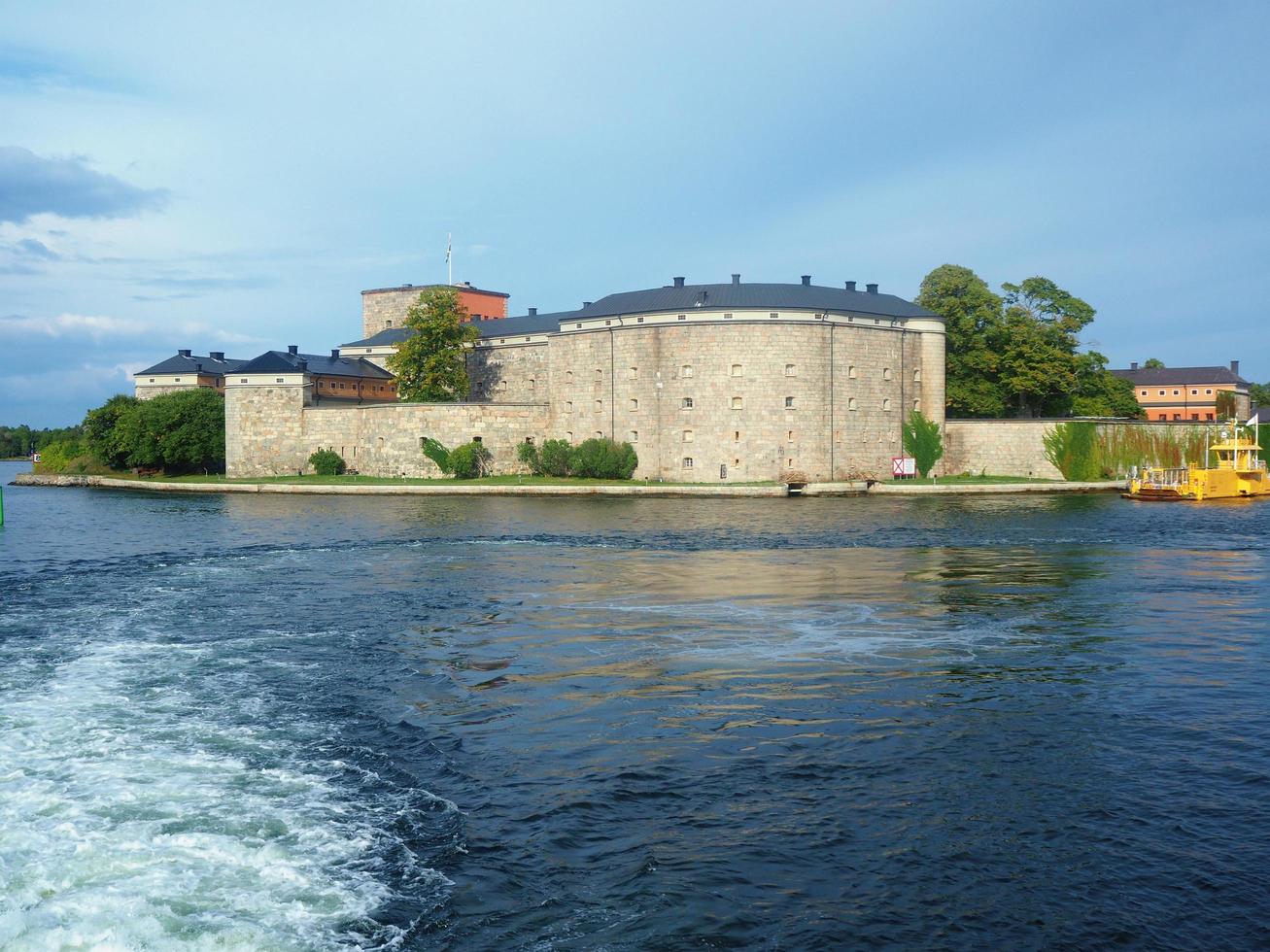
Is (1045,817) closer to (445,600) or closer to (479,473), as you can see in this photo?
(445,600)

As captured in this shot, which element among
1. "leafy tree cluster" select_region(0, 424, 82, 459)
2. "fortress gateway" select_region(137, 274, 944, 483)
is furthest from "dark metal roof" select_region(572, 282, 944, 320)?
"leafy tree cluster" select_region(0, 424, 82, 459)

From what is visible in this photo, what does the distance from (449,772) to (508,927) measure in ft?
8.57

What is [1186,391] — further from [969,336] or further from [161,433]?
[161,433]

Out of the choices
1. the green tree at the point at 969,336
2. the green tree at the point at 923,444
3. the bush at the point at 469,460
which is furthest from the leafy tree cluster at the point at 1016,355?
the bush at the point at 469,460

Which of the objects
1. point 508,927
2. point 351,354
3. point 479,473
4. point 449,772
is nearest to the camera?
point 508,927

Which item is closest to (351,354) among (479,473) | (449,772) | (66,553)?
(479,473)

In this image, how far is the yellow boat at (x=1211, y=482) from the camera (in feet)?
125

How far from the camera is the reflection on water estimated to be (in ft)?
19.6

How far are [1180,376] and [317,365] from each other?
62771mm

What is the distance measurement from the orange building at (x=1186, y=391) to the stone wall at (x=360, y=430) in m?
51.5

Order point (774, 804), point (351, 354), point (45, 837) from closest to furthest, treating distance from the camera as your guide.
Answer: point (45, 837), point (774, 804), point (351, 354)

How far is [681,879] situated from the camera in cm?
630

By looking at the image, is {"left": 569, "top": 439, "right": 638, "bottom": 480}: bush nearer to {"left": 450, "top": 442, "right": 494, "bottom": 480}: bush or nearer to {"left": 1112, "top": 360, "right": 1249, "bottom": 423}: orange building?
{"left": 450, "top": 442, "right": 494, "bottom": 480}: bush

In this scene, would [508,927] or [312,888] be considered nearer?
[508,927]
